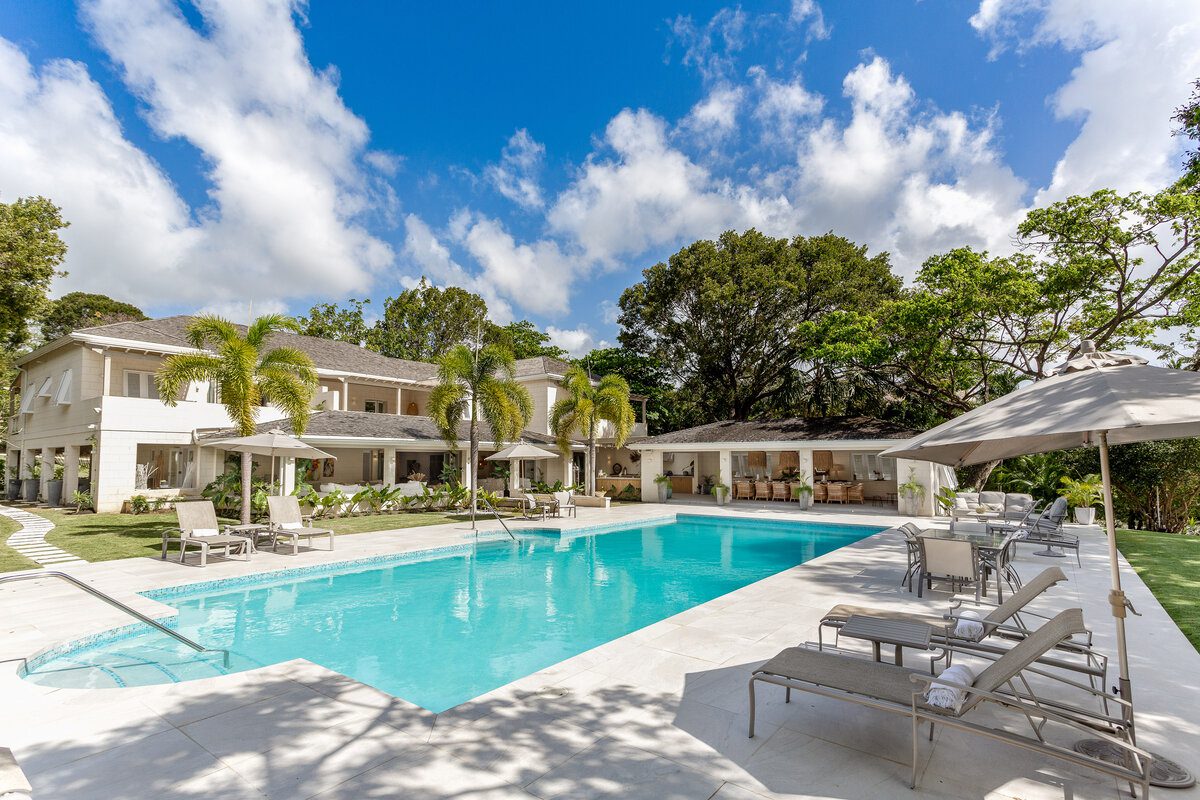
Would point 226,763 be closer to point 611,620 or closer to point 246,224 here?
point 611,620

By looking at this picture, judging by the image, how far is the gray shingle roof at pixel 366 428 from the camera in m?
20.6

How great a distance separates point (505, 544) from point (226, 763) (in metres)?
12.4

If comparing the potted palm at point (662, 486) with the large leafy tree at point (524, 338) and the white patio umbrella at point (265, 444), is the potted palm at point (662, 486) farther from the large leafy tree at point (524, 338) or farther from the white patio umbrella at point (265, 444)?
the large leafy tree at point (524, 338)

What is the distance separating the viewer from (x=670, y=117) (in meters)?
21.6

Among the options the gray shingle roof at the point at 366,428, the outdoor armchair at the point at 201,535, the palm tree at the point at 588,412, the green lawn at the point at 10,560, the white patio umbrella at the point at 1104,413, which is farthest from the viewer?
the palm tree at the point at 588,412

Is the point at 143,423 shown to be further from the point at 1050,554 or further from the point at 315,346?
the point at 1050,554

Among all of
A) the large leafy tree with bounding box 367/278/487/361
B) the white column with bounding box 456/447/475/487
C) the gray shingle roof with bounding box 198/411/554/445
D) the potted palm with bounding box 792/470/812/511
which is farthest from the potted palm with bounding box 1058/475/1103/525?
the large leafy tree with bounding box 367/278/487/361

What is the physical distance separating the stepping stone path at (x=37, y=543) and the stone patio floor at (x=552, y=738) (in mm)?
6362

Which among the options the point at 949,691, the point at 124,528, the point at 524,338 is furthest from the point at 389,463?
the point at 524,338

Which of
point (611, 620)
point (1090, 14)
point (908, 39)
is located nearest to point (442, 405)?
point (611, 620)

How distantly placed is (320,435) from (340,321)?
30101 millimetres

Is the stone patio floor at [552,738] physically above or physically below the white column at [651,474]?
below

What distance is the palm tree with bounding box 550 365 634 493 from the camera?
24.6 metres

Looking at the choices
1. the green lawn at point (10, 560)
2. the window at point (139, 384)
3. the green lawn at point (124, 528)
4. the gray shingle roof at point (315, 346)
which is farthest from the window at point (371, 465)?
the green lawn at point (10, 560)
